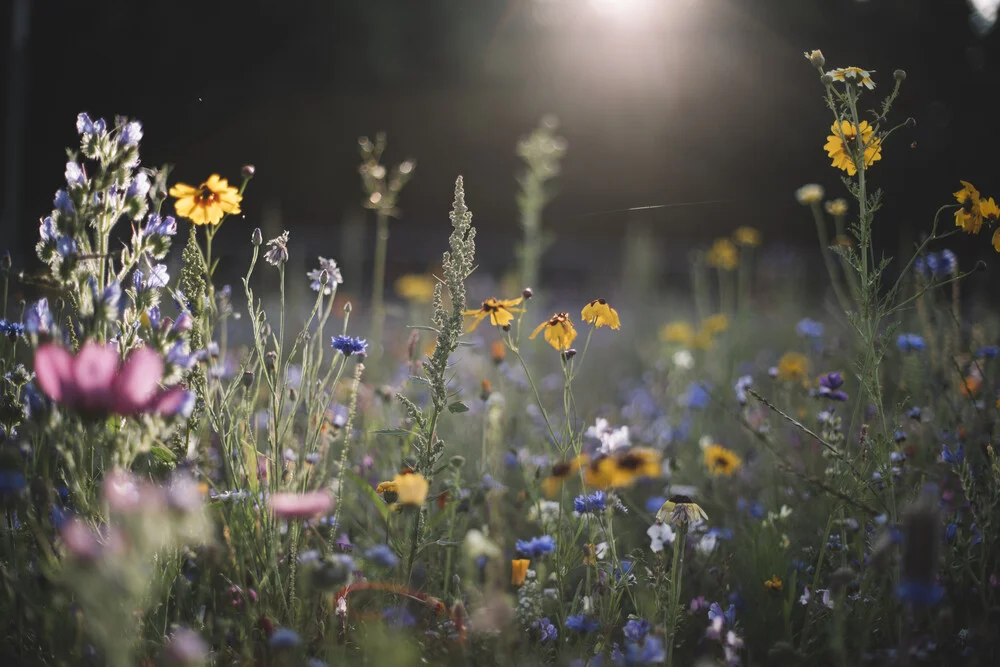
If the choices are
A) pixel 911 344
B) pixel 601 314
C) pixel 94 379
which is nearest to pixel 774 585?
pixel 601 314

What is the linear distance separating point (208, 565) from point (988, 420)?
159 cm

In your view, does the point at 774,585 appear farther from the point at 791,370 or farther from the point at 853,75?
the point at 791,370

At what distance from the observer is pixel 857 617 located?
1323 mm

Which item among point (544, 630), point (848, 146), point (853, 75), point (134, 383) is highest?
point (853, 75)

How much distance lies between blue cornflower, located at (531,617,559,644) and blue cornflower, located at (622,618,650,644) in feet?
0.52

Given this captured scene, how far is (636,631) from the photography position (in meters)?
1.23

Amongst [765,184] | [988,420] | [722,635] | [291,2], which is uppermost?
[291,2]

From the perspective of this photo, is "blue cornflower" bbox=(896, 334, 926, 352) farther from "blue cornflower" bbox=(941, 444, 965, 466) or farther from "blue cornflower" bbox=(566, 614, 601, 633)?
"blue cornflower" bbox=(566, 614, 601, 633)

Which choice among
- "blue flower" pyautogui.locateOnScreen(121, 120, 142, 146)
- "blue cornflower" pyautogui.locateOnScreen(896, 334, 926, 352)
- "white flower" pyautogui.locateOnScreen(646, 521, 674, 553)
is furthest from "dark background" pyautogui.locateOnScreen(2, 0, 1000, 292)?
"white flower" pyautogui.locateOnScreen(646, 521, 674, 553)

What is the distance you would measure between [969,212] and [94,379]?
1.50 metres

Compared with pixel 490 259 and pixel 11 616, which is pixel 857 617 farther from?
pixel 490 259

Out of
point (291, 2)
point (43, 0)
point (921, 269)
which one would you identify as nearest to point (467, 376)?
point (921, 269)

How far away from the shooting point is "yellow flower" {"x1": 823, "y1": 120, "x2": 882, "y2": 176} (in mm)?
1435

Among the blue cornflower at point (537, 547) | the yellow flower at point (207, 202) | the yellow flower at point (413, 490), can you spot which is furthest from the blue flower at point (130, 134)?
the blue cornflower at point (537, 547)
